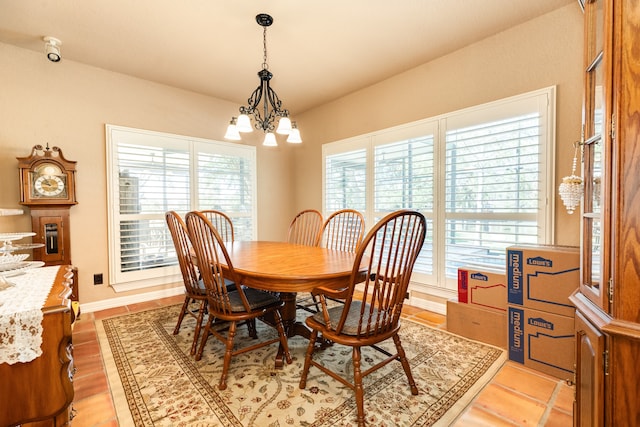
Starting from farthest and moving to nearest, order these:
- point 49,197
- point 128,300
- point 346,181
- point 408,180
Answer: point 346,181, point 128,300, point 408,180, point 49,197

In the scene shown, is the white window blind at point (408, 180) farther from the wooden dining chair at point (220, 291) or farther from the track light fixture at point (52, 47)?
the track light fixture at point (52, 47)

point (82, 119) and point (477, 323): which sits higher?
point (82, 119)

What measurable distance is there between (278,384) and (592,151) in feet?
6.30

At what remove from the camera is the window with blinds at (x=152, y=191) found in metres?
3.07

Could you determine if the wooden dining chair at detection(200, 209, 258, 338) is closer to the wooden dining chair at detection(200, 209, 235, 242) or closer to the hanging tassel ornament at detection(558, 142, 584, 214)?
the wooden dining chair at detection(200, 209, 235, 242)

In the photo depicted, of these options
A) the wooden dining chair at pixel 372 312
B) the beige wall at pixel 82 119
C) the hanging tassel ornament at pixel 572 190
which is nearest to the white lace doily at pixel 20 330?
the wooden dining chair at pixel 372 312

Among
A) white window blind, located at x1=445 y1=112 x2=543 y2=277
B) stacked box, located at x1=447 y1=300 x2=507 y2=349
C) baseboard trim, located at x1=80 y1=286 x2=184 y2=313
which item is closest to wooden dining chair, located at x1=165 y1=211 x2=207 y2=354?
baseboard trim, located at x1=80 y1=286 x2=184 y2=313

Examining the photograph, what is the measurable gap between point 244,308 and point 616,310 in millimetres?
1658

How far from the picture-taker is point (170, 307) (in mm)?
3053

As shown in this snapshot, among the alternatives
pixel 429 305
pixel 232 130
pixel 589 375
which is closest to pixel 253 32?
pixel 232 130

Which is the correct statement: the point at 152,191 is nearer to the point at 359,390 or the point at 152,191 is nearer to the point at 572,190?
the point at 359,390

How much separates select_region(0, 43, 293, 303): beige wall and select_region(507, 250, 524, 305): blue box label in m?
3.51

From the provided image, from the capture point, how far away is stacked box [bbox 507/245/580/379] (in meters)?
1.76

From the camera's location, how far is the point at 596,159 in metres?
1.11
